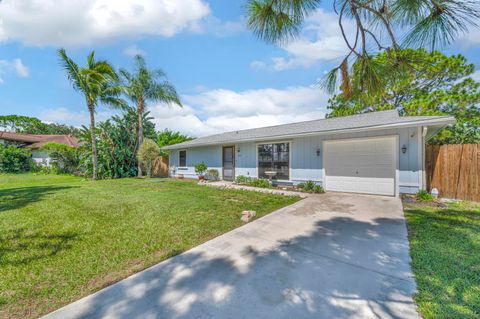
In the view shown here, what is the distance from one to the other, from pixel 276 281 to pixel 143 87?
1633 centimetres

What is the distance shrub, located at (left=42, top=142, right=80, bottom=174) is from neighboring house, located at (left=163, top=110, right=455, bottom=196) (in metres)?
14.6

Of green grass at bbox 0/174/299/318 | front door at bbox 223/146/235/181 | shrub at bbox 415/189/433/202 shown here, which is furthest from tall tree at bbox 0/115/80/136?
shrub at bbox 415/189/433/202

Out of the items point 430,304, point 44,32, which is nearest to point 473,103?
point 430,304

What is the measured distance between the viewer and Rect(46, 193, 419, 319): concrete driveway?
1.92 m

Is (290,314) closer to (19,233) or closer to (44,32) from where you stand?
(19,233)

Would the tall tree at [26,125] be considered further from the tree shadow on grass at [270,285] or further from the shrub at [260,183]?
the tree shadow on grass at [270,285]

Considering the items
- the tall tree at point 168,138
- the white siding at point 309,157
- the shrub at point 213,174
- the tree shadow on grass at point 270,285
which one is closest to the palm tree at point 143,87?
the tall tree at point 168,138

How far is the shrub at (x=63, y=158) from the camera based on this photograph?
58.5 ft

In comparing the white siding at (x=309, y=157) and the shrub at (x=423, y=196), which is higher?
the white siding at (x=309, y=157)

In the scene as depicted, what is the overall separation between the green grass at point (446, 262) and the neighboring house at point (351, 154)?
7.34 feet

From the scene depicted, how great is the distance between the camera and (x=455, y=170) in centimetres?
660

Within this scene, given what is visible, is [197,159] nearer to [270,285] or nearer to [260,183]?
[260,183]

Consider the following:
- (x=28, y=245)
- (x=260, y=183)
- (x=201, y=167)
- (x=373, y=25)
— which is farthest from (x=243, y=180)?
(x=373, y=25)

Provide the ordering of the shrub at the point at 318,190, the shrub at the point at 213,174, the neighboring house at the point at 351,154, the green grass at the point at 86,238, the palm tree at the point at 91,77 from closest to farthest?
the green grass at the point at 86,238 < the neighboring house at the point at 351,154 < the shrub at the point at 318,190 < the palm tree at the point at 91,77 < the shrub at the point at 213,174
